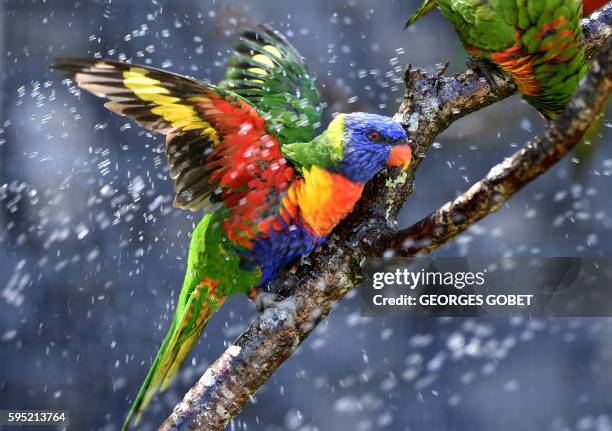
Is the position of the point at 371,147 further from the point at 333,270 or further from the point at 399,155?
the point at 333,270

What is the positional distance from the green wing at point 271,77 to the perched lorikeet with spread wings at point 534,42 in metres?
0.40

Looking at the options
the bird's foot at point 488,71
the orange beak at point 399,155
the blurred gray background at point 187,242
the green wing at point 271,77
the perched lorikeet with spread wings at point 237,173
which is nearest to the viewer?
the perched lorikeet with spread wings at point 237,173

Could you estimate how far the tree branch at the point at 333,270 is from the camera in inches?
45.6

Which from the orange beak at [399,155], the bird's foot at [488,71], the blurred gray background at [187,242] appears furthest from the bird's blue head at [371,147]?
the blurred gray background at [187,242]

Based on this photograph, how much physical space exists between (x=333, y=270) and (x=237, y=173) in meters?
0.26

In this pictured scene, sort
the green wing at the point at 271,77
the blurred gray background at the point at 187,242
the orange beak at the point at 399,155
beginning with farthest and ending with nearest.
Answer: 1. the blurred gray background at the point at 187,242
2. the green wing at the point at 271,77
3. the orange beak at the point at 399,155

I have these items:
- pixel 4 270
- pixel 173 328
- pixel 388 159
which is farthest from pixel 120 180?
pixel 388 159

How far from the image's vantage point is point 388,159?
3.91 ft

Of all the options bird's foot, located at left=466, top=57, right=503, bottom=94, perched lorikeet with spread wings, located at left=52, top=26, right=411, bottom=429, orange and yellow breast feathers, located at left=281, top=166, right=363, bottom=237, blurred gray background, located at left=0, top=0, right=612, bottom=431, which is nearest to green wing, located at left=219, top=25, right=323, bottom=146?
perched lorikeet with spread wings, located at left=52, top=26, right=411, bottom=429

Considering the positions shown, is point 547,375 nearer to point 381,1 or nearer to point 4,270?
point 381,1

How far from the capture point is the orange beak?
3.91ft

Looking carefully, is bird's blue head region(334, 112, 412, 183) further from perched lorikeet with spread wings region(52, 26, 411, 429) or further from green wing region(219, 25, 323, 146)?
green wing region(219, 25, 323, 146)

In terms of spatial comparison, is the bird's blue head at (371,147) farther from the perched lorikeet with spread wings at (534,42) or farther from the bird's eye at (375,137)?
the perched lorikeet with spread wings at (534,42)

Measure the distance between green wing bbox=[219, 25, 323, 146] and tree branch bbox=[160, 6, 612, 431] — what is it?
287mm
